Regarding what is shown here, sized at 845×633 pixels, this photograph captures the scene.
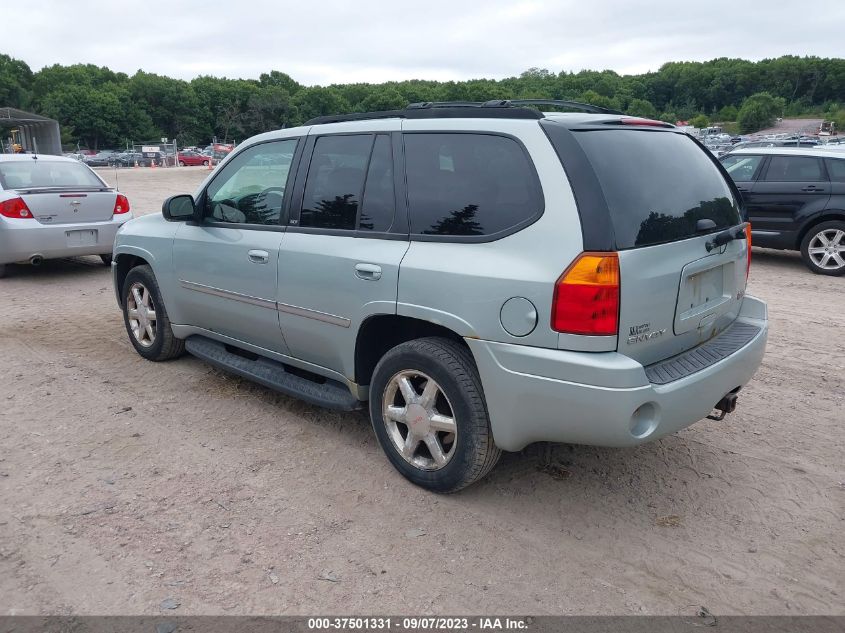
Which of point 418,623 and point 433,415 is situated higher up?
point 433,415

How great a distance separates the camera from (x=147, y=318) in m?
5.41

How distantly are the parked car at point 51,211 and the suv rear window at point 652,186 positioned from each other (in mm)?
7558

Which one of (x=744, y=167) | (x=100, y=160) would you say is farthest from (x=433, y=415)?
(x=100, y=160)

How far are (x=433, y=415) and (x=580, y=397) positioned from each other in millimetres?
818

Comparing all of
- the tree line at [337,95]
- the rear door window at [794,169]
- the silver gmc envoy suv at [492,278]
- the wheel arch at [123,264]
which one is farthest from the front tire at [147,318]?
the tree line at [337,95]

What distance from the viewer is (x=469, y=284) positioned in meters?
3.05

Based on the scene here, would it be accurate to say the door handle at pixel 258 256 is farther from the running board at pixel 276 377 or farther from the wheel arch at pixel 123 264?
the wheel arch at pixel 123 264

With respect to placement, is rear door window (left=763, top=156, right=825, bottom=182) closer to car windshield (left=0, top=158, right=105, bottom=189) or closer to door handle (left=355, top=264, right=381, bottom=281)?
door handle (left=355, top=264, right=381, bottom=281)

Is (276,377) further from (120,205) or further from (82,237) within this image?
(120,205)

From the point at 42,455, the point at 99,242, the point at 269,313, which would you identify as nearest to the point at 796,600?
the point at 269,313

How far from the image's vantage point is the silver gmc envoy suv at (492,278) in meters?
2.84

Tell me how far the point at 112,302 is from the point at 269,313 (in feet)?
14.5

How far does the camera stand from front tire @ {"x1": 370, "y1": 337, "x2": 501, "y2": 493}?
3.17 m

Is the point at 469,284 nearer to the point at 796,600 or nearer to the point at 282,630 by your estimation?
the point at 282,630
